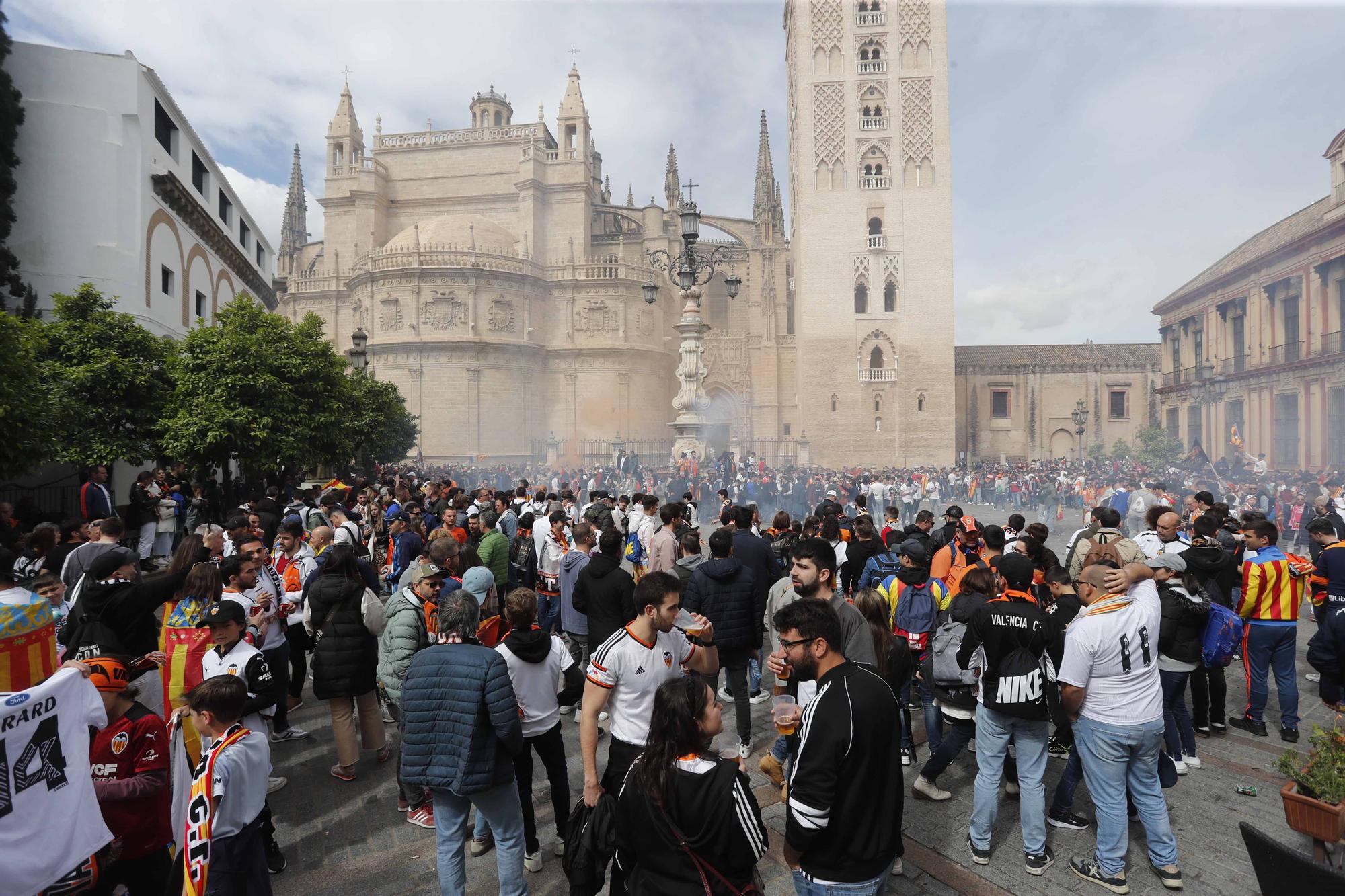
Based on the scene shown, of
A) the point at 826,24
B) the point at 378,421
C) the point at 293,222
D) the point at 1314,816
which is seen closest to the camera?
the point at 1314,816

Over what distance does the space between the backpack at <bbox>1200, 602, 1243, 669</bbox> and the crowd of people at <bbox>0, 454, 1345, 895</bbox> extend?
0.10 feet

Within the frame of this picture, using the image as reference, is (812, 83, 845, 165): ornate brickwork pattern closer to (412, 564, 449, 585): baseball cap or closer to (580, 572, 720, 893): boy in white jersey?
(412, 564, 449, 585): baseball cap

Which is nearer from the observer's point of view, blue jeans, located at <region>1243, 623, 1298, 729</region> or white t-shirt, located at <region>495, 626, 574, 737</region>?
white t-shirt, located at <region>495, 626, 574, 737</region>

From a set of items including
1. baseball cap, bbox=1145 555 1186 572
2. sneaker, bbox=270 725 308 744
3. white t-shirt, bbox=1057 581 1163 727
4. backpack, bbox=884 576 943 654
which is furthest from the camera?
sneaker, bbox=270 725 308 744

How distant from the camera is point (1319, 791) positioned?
3031 millimetres

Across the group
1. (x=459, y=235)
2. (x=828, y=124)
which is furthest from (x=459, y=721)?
(x=459, y=235)

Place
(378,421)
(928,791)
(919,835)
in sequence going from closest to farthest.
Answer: (919,835) < (928,791) < (378,421)

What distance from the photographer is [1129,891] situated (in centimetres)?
367

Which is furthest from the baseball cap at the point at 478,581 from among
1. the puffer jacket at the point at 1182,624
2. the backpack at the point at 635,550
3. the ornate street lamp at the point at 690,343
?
the ornate street lamp at the point at 690,343

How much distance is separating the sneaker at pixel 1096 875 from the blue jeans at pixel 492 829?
3.01 metres

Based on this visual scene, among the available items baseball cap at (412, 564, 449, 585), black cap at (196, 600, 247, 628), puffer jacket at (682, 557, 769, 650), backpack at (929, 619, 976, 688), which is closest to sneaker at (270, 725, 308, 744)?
baseball cap at (412, 564, 449, 585)

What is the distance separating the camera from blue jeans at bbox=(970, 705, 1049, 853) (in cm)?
385

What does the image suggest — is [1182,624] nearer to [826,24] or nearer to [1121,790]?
[1121,790]

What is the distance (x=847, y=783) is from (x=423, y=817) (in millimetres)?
3223
